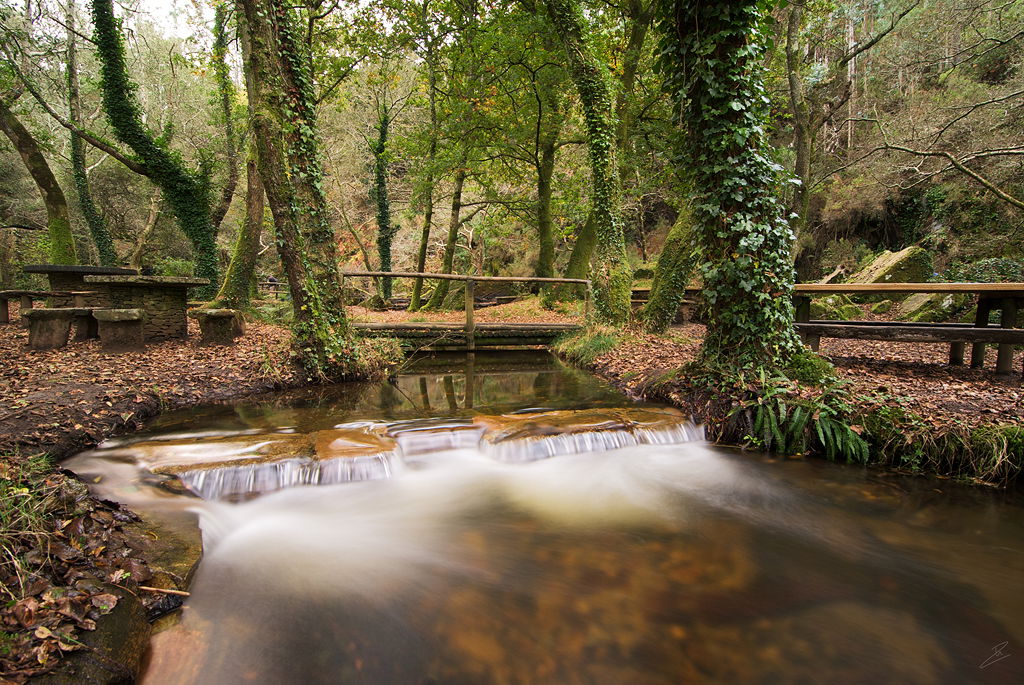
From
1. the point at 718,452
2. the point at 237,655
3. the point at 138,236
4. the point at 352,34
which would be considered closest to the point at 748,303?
the point at 718,452

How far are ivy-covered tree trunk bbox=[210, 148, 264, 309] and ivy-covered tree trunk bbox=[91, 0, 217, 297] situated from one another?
1796 mm

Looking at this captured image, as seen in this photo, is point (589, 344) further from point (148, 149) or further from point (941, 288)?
point (148, 149)

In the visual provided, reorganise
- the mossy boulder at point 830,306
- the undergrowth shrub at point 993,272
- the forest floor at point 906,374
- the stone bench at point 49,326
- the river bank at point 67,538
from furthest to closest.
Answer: the mossy boulder at point 830,306 → the undergrowth shrub at point 993,272 → the stone bench at point 49,326 → the forest floor at point 906,374 → the river bank at point 67,538

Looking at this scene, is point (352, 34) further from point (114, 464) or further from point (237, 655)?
point (237, 655)

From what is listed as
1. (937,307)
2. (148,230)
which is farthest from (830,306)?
(148,230)

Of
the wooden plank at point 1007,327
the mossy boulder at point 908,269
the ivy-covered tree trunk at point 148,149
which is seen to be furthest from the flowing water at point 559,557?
the mossy boulder at point 908,269

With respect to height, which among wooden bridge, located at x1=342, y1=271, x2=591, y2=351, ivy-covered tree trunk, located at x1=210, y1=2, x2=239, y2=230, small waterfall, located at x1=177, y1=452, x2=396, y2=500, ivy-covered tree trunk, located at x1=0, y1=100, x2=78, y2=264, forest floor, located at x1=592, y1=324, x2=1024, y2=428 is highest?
ivy-covered tree trunk, located at x1=210, y1=2, x2=239, y2=230

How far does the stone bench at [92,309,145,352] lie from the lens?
7066 millimetres

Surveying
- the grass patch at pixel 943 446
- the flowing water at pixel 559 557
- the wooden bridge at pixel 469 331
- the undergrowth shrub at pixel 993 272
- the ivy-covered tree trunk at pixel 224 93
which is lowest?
the flowing water at pixel 559 557

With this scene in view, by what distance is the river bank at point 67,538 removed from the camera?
190 centimetres

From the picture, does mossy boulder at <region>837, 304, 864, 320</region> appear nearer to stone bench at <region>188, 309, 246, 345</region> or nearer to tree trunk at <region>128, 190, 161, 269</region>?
stone bench at <region>188, 309, 246, 345</region>

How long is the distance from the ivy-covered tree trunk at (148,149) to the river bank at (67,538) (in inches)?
324

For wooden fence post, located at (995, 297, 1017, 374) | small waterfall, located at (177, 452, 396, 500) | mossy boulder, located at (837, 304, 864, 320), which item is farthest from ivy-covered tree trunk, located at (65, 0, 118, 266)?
mossy boulder, located at (837, 304, 864, 320)

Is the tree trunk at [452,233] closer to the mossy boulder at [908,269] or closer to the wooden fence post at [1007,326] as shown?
the mossy boulder at [908,269]
